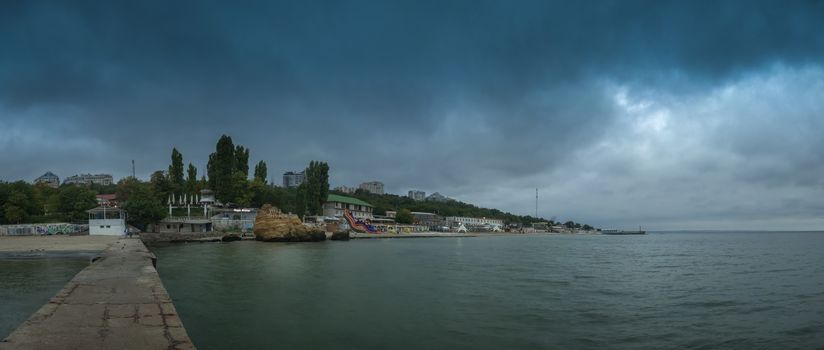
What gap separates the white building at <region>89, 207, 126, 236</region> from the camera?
62.3 m

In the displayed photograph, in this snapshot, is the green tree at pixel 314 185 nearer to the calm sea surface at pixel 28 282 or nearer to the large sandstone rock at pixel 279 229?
the large sandstone rock at pixel 279 229

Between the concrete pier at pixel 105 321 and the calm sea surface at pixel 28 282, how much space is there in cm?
188

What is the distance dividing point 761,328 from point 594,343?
587 centimetres

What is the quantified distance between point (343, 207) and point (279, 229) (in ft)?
184

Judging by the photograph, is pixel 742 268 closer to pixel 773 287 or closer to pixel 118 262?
pixel 773 287

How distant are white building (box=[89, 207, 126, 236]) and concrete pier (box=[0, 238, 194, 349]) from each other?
55.9 meters

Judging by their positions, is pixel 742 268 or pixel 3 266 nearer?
pixel 3 266

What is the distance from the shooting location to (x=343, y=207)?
130 metres

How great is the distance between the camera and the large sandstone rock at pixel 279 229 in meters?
73.2

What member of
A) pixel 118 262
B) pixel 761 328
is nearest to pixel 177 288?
pixel 118 262

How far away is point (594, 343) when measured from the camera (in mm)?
12078

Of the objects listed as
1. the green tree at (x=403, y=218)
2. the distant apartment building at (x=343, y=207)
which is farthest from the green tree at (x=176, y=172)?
the green tree at (x=403, y=218)

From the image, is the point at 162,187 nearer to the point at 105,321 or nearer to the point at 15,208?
the point at 15,208

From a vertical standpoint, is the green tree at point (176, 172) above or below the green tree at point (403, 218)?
above
